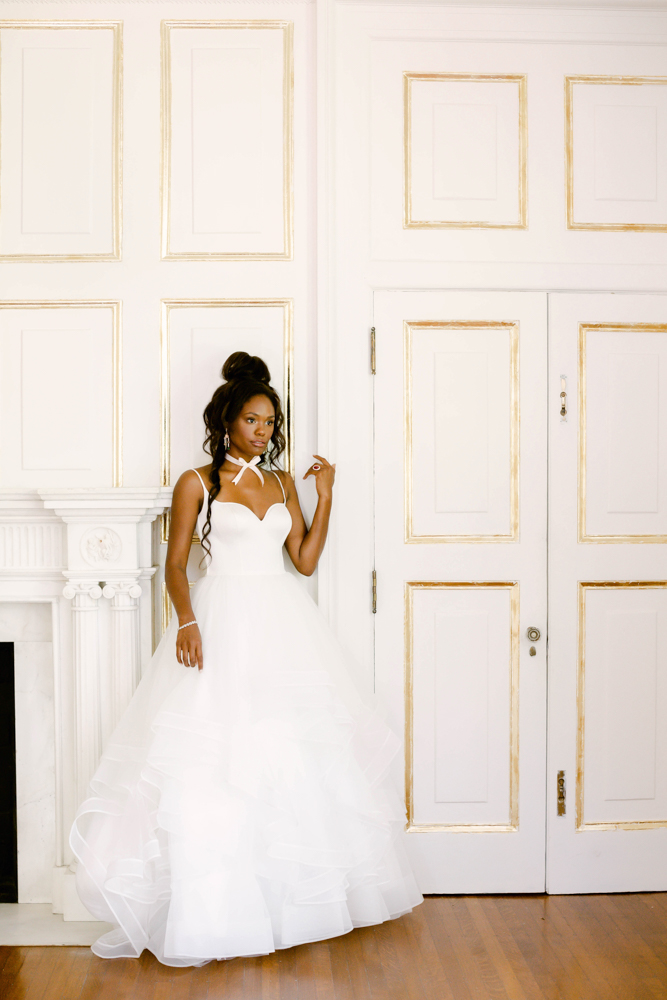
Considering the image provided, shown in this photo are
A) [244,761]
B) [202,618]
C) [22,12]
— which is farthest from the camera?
[22,12]

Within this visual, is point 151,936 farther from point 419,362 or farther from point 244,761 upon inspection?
point 419,362

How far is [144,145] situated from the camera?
2688 mm

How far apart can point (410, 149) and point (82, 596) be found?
196 cm

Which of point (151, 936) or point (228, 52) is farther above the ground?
point (228, 52)

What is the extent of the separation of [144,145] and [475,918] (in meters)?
2.93

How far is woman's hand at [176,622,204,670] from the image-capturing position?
2.36m

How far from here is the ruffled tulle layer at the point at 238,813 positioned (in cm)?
218

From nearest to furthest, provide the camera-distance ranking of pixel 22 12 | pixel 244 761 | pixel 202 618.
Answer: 1. pixel 244 761
2. pixel 202 618
3. pixel 22 12

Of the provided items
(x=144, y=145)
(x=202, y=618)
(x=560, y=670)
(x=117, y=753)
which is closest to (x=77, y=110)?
(x=144, y=145)

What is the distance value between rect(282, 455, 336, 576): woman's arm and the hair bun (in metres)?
0.35

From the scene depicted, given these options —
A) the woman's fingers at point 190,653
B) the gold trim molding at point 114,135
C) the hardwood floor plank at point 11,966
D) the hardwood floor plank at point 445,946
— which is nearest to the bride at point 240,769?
the woman's fingers at point 190,653

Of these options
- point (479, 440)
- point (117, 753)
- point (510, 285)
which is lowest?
point (117, 753)

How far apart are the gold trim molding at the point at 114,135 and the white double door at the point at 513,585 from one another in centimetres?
99

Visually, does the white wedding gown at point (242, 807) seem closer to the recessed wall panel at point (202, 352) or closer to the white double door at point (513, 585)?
the white double door at point (513, 585)
